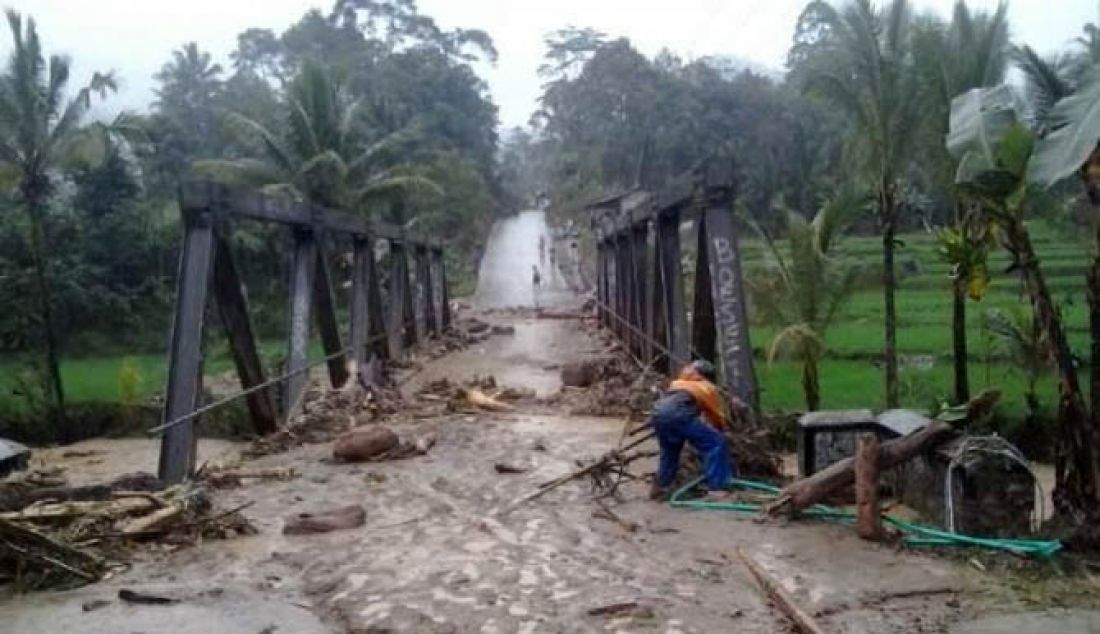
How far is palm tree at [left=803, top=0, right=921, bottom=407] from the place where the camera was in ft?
53.6

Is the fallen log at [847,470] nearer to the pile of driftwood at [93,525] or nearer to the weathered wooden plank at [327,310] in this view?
the pile of driftwood at [93,525]

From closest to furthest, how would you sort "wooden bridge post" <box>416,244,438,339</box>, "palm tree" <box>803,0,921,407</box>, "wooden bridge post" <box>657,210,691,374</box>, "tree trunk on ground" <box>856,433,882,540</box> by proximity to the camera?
1. "tree trunk on ground" <box>856,433,882,540</box>
2. "wooden bridge post" <box>657,210,691,374</box>
3. "palm tree" <box>803,0,921,407</box>
4. "wooden bridge post" <box>416,244,438,339</box>

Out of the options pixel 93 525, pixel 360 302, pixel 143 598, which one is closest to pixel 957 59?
pixel 360 302

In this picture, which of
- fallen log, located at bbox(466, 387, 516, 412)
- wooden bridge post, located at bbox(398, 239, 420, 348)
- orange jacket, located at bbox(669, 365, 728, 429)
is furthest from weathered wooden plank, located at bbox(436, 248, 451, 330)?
orange jacket, located at bbox(669, 365, 728, 429)

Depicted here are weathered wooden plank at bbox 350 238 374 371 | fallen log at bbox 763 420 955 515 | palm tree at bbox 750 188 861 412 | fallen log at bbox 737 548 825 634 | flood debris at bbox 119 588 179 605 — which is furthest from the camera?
weathered wooden plank at bbox 350 238 374 371

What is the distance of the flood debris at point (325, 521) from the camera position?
7230 mm

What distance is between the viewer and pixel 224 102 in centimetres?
5103

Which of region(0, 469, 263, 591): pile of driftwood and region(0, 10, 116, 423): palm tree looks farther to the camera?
region(0, 10, 116, 423): palm tree

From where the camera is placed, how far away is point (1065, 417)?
6.95 meters

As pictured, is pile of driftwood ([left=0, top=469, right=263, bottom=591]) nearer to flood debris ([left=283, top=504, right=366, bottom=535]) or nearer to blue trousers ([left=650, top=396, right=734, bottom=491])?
flood debris ([left=283, top=504, right=366, bottom=535])

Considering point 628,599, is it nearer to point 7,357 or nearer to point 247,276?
point 7,357

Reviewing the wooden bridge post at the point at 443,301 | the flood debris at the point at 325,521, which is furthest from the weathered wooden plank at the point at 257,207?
the wooden bridge post at the point at 443,301

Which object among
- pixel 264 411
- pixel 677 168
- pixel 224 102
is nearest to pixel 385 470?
pixel 264 411

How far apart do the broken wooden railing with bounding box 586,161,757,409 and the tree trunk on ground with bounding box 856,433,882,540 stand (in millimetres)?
2621
